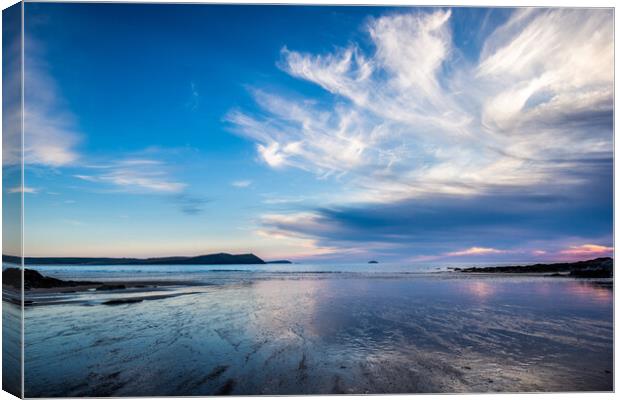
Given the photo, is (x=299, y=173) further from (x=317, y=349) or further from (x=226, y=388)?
(x=226, y=388)

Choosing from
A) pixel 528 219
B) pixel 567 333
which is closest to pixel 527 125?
pixel 528 219

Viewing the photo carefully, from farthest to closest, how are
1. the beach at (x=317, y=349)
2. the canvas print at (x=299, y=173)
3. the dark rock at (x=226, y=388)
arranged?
the canvas print at (x=299, y=173)
the beach at (x=317, y=349)
the dark rock at (x=226, y=388)

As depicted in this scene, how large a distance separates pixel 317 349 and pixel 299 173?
346 centimetres

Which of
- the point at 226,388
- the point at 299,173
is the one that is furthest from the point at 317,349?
the point at 299,173

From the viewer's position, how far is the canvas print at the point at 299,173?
14.0 feet

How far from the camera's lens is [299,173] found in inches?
293

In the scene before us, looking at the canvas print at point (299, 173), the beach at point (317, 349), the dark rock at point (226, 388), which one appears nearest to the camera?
the dark rock at point (226, 388)

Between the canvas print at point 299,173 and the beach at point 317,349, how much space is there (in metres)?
0.04

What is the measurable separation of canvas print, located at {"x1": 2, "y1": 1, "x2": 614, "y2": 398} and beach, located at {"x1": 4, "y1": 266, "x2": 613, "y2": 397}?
0.12 feet

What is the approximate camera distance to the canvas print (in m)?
4.28

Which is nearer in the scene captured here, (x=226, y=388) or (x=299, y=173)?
(x=226, y=388)

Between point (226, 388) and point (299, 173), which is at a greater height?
point (299, 173)

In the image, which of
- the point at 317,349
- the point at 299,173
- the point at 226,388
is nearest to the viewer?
the point at 226,388

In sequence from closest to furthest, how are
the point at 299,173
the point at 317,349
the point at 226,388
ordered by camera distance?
the point at 226,388 < the point at 317,349 < the point at 299,173
